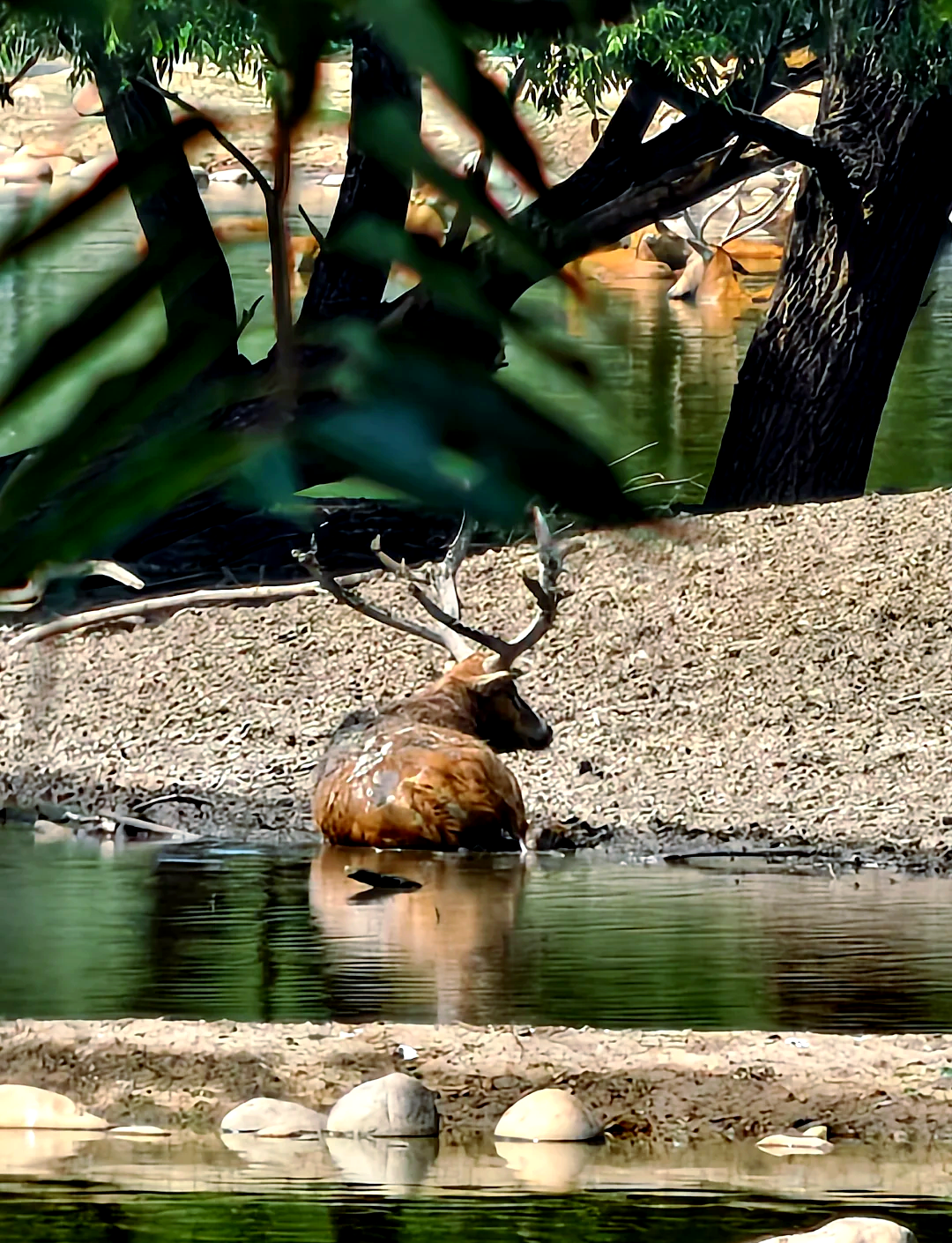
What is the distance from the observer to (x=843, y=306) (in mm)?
12352

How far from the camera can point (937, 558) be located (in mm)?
10570

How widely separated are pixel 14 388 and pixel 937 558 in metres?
9.71

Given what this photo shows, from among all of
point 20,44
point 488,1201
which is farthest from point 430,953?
point 20,44

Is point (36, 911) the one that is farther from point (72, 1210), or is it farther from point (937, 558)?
point (937, 558)

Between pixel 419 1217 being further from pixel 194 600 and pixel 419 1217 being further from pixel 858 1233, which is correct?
pixel 194 600

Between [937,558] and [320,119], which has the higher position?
[937,558]

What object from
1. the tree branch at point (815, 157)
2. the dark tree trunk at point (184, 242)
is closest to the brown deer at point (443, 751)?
the tree branch at point (815, 157)

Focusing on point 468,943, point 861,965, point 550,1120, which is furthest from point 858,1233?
point 468,943

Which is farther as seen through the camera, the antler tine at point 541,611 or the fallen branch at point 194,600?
the fallen branch at point 194,600

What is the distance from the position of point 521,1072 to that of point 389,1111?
1.01ft

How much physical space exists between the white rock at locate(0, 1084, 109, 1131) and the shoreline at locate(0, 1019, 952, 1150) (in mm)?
78

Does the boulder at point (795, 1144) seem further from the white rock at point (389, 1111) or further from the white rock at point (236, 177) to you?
the white rock at point (236, 177)

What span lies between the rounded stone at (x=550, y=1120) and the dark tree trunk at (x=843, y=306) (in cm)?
806

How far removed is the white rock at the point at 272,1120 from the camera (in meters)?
4.66
